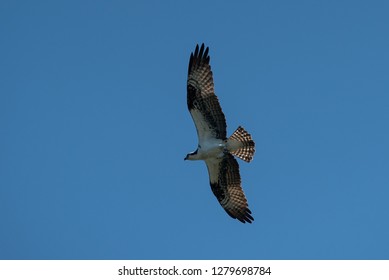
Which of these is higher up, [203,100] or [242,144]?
[203,100]

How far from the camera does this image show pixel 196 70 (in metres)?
13.9

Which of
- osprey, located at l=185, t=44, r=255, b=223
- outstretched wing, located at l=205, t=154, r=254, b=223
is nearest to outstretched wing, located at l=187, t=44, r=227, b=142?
osprey, located at l=185, t=44, r=255, b=223

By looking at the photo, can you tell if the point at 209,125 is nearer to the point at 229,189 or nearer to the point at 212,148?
the point at 212,148

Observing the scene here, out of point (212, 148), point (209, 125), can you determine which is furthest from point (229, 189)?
point (209, 125)

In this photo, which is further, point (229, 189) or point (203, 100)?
point (229, 189)

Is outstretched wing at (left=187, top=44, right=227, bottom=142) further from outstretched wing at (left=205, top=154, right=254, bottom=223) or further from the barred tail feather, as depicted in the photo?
outstretched wing at (left=205, top=154, right=254, bottom=223)

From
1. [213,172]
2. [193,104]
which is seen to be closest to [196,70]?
[193,104]

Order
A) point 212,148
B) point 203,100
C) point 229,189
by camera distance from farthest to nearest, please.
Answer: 1. point 229,189
2. point 212,148
3. point 203,100

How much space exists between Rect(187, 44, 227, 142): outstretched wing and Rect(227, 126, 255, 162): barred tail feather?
0.18m

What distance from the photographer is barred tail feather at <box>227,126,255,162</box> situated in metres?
13.9

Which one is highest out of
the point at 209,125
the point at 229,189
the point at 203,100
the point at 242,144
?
the point at 203,100

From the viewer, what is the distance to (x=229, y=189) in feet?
48.9

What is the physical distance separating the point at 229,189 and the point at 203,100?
2.07 metres
